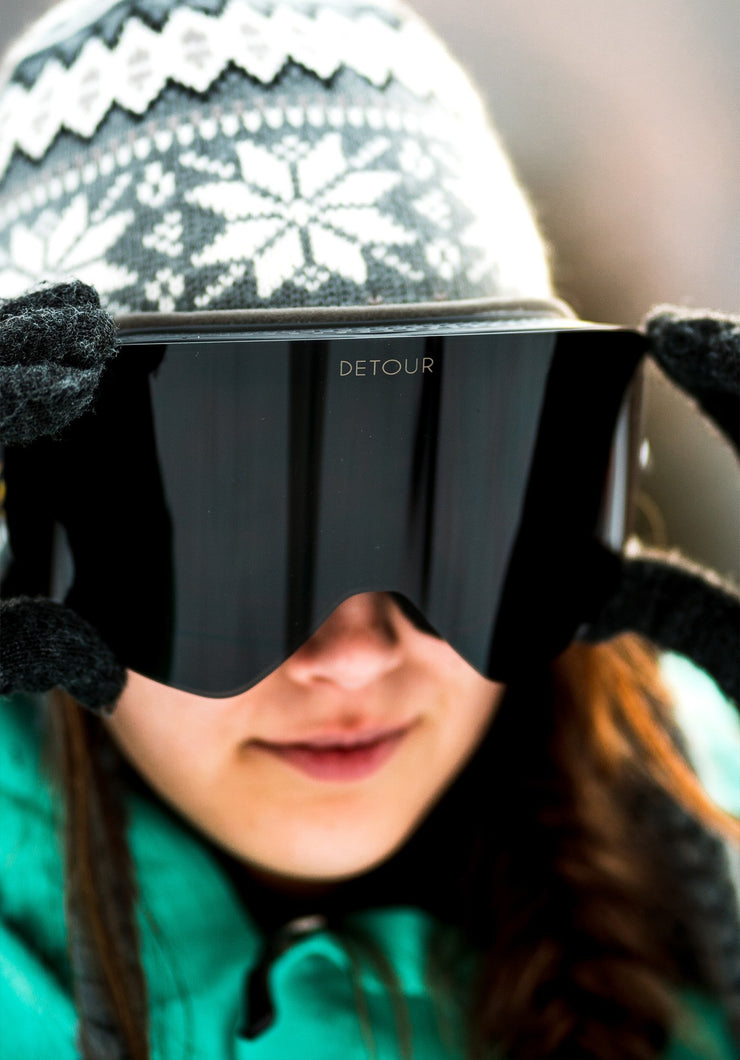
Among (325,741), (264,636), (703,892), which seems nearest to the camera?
(264,636)

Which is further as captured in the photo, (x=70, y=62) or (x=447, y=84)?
(x=447, y=84)

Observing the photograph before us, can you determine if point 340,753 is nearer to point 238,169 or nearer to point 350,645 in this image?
point 350,645

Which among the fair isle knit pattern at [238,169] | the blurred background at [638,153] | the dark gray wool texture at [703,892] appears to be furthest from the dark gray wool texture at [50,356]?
the blurred background at [638,153]

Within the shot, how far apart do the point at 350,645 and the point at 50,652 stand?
25 centimetres

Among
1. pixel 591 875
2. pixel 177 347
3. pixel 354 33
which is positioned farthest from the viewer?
pixel 591 875

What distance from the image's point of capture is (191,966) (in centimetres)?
95

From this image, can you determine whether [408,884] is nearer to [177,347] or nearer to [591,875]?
[591,875]

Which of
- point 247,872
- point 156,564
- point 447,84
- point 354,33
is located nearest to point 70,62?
point 354,33

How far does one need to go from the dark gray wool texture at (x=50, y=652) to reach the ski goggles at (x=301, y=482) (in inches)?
0.6

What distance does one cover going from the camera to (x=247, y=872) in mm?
1092

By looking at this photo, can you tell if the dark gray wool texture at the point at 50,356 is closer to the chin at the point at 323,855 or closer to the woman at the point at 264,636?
the woman at the point at 264,636

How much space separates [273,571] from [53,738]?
426 mm

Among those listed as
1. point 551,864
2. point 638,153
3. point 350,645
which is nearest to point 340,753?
point 350,645

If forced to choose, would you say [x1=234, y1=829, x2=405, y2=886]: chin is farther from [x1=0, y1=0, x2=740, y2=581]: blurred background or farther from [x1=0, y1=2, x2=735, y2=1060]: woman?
[x1=0, y1=0, x2=740, y2=581]: blurred background
